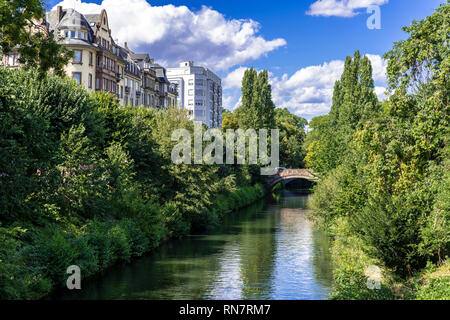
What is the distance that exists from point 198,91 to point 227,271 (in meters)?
125

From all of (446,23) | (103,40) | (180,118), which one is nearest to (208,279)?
(446,23)

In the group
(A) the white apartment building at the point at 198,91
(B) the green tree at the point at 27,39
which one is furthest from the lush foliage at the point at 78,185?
(A) the white apartment building at the point at 198,91

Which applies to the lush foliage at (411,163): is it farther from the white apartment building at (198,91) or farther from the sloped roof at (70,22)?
the white apartment building at (198,91)

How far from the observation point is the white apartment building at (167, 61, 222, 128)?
15038cm

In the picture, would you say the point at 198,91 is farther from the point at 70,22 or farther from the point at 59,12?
the point at 70,22

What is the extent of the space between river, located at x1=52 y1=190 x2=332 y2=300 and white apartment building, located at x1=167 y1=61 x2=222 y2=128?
10490cm

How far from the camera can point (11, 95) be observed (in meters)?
24.8

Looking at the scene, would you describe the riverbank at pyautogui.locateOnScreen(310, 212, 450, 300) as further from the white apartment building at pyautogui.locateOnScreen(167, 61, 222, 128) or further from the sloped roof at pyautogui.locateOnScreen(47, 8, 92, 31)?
the white apartment building at pyautogui.locateOnScreen(167, 61, 222, 128)

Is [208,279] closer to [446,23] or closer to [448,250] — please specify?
Answer: [448,250]

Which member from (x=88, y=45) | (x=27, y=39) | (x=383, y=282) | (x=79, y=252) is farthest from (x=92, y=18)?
(x=383, y=282)

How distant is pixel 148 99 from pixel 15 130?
61.5 meters

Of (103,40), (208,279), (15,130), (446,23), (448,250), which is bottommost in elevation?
(208,279)

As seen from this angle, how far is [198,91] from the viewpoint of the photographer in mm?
151875

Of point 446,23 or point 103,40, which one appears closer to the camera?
point 446,23
